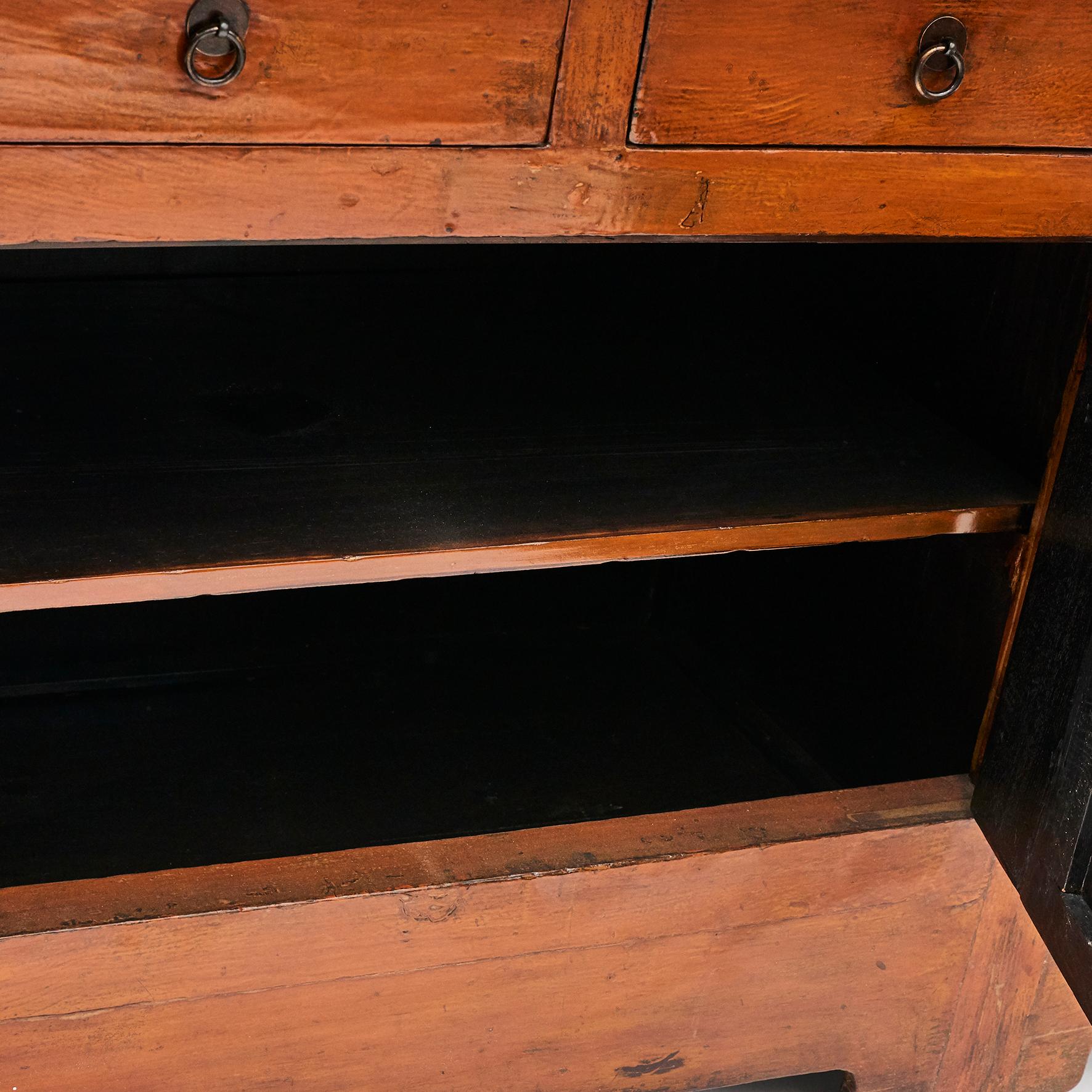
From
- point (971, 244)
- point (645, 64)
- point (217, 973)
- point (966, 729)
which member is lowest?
point (217, 973)

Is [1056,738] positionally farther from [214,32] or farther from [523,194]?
[214,32]

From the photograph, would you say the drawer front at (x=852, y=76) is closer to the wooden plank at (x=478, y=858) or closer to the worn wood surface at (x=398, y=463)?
the worn wood surface at (x=398, y=463)

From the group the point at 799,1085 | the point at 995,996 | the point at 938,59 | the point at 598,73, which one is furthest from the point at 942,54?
the point at 799,1085

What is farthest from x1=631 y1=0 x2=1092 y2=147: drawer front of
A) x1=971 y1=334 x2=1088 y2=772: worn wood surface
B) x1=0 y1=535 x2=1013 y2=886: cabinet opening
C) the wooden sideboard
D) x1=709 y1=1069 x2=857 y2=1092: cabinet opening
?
x1=709 y1=1069 x2=857 y2=1092: cabinet opening

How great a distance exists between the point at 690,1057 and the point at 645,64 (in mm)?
679

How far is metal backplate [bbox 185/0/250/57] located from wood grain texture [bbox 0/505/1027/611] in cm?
28

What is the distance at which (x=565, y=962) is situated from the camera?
871 millimetres

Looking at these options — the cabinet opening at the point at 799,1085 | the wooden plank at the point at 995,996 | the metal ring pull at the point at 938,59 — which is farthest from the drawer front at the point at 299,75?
the cabinet opening at the point at 799,1085

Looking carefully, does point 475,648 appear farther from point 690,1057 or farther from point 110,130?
point 110,130

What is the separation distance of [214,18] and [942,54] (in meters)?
0.38

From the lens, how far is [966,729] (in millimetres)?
1018

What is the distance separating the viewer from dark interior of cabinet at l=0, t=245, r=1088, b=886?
84cm

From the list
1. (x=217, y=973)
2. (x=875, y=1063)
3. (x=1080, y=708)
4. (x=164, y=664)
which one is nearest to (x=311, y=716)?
(x=164, y=664)

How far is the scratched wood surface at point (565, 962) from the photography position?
31.3 inches
